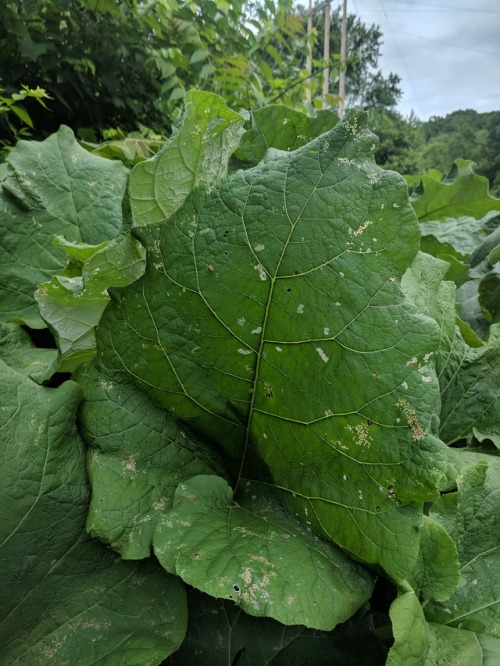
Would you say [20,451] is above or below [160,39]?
below

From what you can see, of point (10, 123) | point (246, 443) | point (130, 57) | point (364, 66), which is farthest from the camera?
point (364, 66)

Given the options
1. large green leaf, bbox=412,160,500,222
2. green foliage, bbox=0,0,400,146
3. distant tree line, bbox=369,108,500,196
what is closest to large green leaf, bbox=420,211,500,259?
large green leaf, bbox=412,160,500,222

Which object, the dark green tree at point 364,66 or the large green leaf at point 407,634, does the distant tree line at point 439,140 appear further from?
the large green leaf at point 407,634

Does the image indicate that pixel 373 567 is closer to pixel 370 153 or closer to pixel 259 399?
pixel 259 399

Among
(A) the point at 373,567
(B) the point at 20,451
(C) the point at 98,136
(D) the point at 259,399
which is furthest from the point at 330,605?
(C) the point at 98,136

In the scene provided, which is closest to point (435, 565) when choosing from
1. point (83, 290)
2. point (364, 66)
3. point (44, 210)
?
point (83, 290)

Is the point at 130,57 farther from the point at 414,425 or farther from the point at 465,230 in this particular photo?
the point at 414,425
